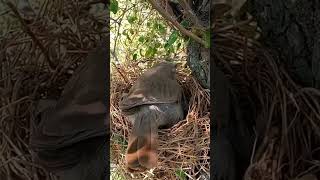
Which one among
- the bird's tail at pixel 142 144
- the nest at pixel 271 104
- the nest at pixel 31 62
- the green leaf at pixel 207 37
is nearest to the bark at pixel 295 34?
the nest at pixel 271 104

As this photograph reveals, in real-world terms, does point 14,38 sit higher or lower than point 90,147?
higher

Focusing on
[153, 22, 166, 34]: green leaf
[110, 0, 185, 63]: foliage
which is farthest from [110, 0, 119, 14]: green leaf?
[153, 22, 166, 34]: green leaf

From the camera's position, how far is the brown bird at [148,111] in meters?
1.25

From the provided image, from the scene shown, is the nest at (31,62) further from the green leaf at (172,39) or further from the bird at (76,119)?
the green leaf at (172,39)

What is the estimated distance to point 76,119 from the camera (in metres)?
0.78

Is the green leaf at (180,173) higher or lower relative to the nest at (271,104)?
lower

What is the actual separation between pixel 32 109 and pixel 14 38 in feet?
0.39

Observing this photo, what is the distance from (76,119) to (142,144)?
1.64 feet

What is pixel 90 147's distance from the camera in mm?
785

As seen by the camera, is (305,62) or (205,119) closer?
(305,62)

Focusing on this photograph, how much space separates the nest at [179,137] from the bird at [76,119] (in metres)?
0.45

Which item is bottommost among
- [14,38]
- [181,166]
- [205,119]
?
[181,166]

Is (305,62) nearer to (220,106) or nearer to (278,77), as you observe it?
(278,77)

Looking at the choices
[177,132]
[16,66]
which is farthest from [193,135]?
[16,66]
